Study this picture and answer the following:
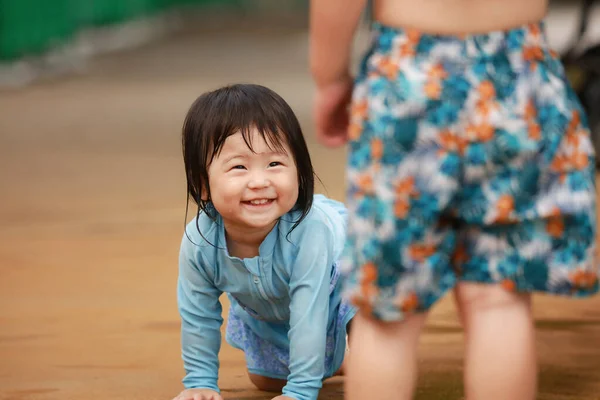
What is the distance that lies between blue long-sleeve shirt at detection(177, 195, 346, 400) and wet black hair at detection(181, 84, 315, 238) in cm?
5

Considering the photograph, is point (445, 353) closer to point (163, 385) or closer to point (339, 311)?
point (339, 311)

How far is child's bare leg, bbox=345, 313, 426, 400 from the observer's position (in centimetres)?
152

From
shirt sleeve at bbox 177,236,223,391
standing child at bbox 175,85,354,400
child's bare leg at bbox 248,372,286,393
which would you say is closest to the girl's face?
standing child at bbox 175,85,354,400

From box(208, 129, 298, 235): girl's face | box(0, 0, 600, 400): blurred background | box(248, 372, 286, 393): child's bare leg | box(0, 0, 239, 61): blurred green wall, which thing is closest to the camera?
box(208, 129, 298, 235): girl's face

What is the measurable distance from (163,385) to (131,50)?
10.1m

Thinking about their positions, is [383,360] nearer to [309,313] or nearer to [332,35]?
[309,313]

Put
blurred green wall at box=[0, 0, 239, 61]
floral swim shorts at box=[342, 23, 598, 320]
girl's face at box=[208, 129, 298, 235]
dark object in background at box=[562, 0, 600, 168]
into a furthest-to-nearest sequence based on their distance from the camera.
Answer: blurred green wall at box=[0, 0, 239, 61]
dark object in background at box=[562, 0, 600, 168]
girl's face at box=[208, 129, 298, 235]
floral swim shorts at box=[342, 23, 598, 320]

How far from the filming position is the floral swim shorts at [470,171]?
4.75 feet

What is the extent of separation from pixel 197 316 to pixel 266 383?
249 millimetres

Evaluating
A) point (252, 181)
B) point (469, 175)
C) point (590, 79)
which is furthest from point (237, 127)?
point (590, 79)

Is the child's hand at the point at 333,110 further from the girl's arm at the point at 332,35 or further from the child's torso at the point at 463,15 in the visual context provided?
the child's torso at the point at 463,15

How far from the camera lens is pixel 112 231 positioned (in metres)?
3.50

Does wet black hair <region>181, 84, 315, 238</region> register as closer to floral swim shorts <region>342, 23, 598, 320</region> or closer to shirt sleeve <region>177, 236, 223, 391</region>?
shirt sleeve <region>177, 236, 223, 391</region>

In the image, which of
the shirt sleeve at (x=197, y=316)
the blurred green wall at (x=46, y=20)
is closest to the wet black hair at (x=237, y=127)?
the shirt sleeve at (x=197, y=316)
